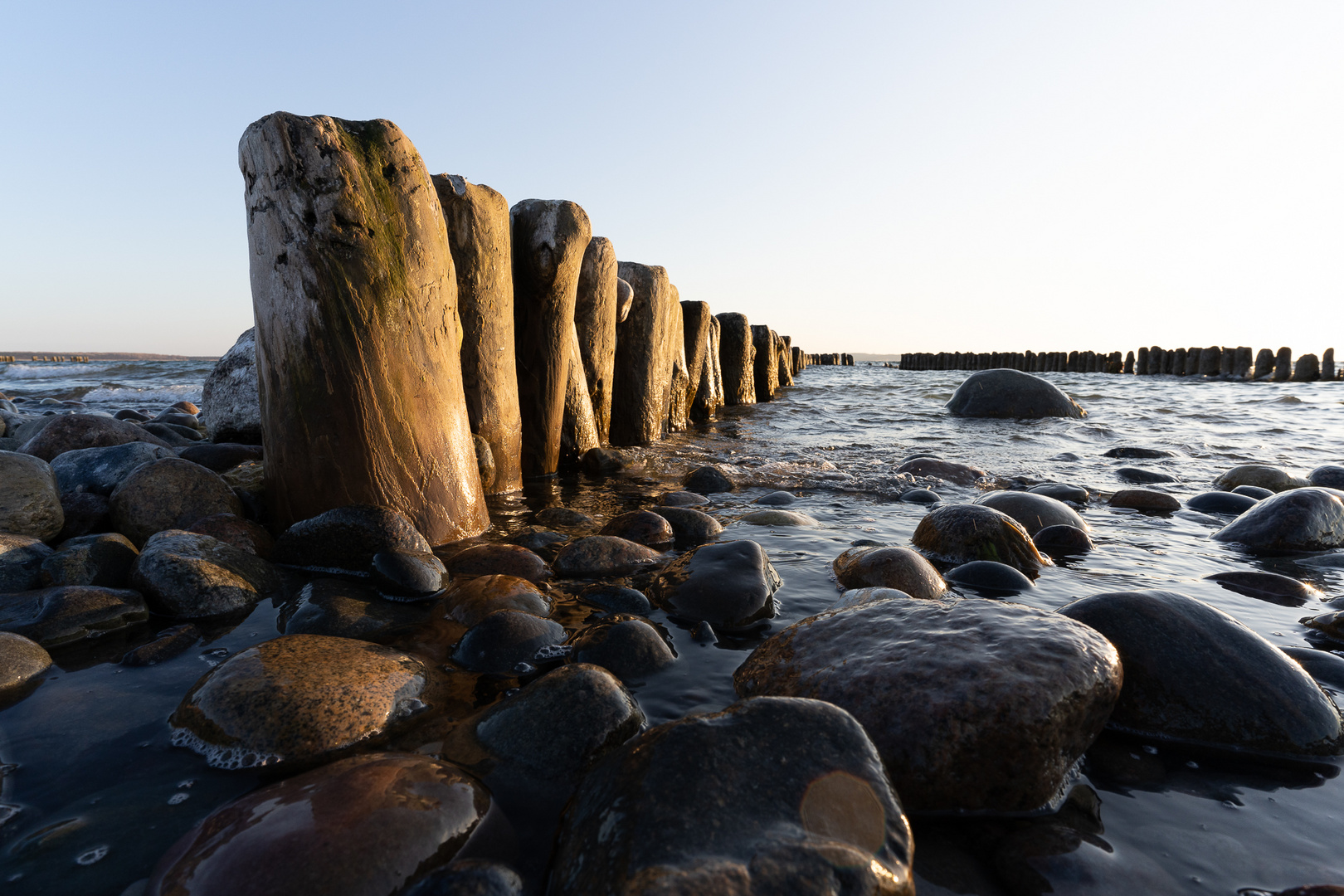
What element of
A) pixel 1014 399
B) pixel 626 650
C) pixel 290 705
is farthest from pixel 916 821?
pixel 1014 399

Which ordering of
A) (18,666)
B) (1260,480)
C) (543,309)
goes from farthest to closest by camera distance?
(1260,480), (543,309), (18,666)

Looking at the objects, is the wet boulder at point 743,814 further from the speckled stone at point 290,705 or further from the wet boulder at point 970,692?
the speckled stone at point 290,705

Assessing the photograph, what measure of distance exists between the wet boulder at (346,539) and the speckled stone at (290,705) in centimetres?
111

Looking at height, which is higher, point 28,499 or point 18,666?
point 28,499

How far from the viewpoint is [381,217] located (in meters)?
3.52

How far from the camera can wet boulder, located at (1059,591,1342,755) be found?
195 centimetres

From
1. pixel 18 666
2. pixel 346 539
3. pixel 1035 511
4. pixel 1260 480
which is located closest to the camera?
pixel 18 666

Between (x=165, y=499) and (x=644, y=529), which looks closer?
(x=165, y=499)

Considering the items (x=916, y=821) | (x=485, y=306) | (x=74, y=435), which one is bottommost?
(x=916, y=821)

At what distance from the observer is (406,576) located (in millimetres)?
3107

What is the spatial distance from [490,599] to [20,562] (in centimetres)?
204

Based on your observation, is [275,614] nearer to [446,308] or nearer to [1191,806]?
[446,308]

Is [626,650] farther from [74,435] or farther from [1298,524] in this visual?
[74,435]

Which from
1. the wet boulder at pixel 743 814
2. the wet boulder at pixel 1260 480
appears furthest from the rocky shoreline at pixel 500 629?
the wet boulder at pixel 1260 480
